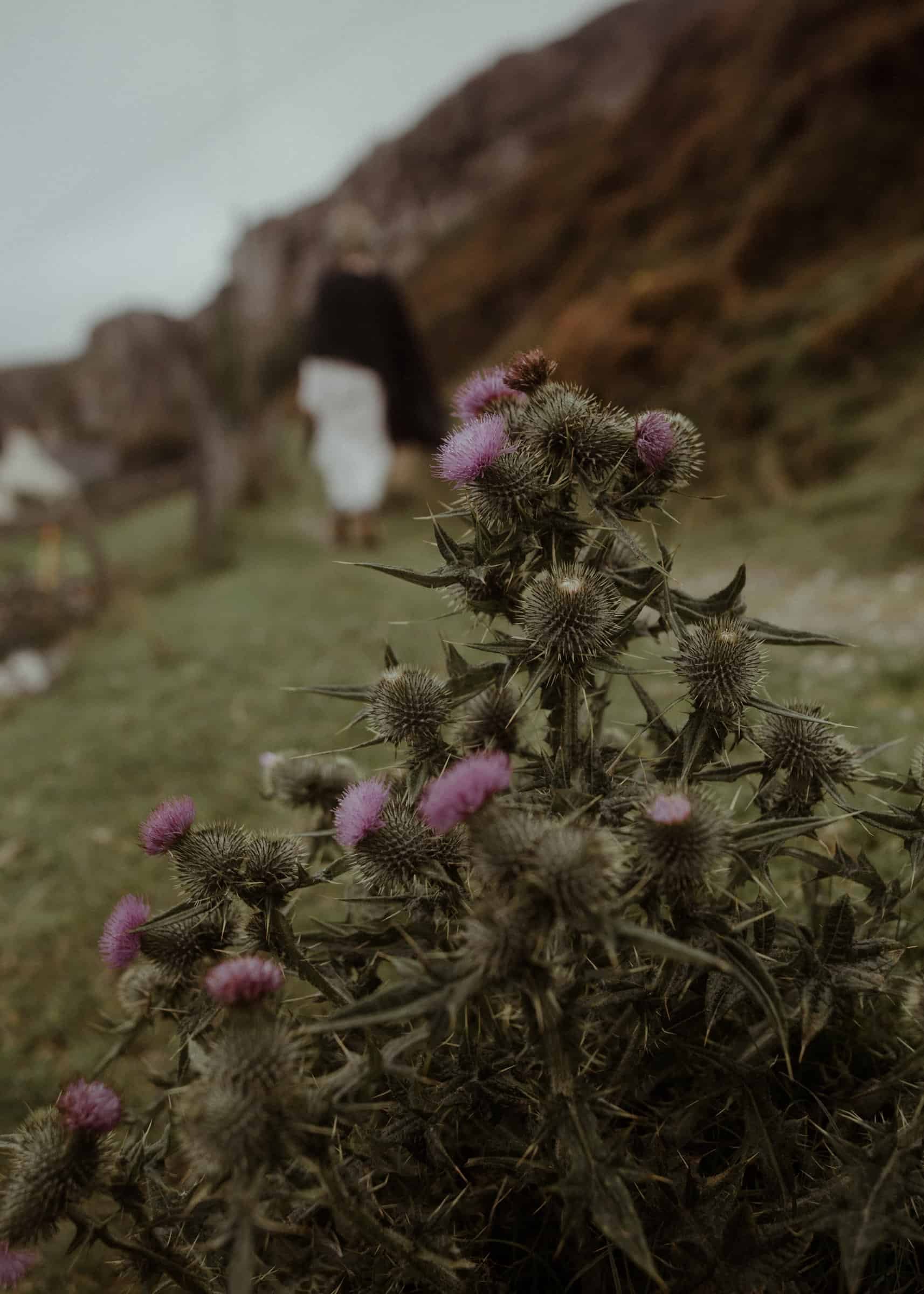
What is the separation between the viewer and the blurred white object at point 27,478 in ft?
30.7

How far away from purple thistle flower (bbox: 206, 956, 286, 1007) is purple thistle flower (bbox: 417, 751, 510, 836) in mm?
328

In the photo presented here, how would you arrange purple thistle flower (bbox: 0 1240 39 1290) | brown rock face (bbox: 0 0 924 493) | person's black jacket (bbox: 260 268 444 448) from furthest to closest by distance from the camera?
person's black jacket (bbox: 260 268 444 448)
brown rock face (bbox: 0 0 924 493)
purple thistle flower (bbox: 0 1240 39 1290)

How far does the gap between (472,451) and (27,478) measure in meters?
9.30

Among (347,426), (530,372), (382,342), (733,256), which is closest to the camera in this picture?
(530,372)

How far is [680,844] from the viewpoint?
131cm

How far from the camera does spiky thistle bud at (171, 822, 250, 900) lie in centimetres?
157

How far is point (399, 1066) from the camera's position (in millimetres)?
1281

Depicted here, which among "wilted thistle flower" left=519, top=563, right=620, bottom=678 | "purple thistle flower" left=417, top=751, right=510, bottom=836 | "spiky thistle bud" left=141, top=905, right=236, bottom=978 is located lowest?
"spiky thistle bud" left=141, top=905, right=236, bottom=978

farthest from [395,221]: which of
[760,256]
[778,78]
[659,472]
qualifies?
[659,472]

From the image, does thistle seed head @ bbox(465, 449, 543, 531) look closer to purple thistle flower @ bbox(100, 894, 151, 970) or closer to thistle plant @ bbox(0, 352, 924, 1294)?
thistle plant @ bbox(0, 352, 924, 1294)

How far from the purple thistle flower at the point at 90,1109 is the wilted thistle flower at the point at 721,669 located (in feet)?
3.93

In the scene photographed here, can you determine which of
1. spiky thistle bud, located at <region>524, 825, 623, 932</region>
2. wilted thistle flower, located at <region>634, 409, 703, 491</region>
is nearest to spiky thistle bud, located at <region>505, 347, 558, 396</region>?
wilted thistle flower, located at <region>634, 409, 703, 491</region>

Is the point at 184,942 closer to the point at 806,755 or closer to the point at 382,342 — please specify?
the point at 806,755

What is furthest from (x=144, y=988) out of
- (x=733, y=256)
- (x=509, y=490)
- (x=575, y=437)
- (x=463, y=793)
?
(x=733, y=256)
